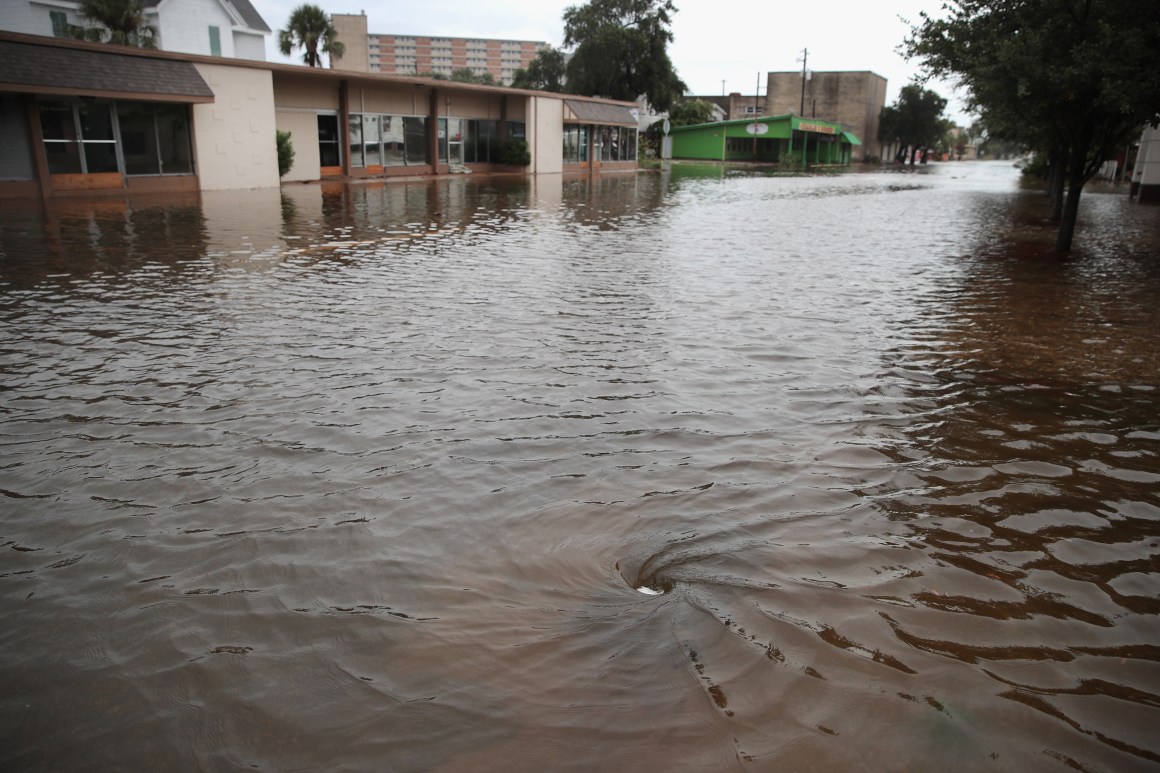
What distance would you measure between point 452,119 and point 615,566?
3659cm

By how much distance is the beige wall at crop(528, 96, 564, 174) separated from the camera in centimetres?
4062

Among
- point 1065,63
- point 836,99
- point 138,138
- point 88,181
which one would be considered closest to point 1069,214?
point 1065,63

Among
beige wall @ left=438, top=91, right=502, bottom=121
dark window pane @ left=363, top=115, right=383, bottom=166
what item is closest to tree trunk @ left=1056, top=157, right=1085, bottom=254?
dark window pane @ left=363, top=115, right=383, bottom=166

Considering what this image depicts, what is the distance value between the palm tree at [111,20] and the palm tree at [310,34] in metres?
15.7

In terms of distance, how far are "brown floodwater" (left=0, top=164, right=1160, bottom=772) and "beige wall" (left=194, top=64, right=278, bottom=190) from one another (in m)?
16.8

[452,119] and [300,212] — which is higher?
[452,119]

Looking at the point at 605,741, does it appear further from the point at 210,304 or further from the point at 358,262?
the point at 358,262

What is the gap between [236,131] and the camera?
25.8 meters

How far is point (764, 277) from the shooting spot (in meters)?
12.1

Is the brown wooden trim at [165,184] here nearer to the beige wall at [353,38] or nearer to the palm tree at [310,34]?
the palm tree at [310,34]

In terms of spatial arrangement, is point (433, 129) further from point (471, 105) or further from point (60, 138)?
point (60, 138)

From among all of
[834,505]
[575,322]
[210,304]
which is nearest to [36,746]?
[834,505]

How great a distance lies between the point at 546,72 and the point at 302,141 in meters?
53.8

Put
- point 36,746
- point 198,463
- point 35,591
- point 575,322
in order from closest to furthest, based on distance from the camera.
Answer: point 36,746 → point 35,591 → point 198,463 → point 575,322
